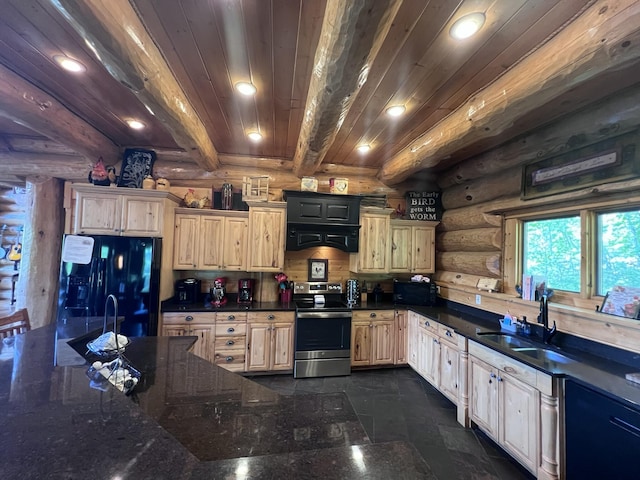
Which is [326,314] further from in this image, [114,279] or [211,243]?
[114,279]

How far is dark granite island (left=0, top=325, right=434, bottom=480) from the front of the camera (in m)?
Answer: 0.75

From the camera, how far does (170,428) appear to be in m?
1.11

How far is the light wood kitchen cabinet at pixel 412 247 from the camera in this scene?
4.11 meters

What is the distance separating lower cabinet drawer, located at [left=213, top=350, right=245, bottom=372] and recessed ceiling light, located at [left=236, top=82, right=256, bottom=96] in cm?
285

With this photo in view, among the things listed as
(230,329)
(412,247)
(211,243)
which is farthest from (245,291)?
(412,247)

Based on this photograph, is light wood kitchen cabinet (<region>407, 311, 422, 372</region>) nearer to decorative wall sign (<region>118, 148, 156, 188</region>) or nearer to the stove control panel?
the stove control panel

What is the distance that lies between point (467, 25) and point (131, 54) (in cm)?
192

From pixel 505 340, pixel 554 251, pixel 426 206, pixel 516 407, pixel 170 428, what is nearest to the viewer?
pixel 170 428

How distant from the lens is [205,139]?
3029 millimetres

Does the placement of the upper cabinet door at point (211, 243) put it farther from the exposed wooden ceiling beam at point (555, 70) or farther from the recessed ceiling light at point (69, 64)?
the exposed wooden ceiling beam at point (555, 70)

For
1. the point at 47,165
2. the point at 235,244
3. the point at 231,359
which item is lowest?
the point at 231,359

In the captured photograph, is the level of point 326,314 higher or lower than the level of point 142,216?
lower

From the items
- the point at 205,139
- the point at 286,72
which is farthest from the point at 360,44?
the point at 205,139

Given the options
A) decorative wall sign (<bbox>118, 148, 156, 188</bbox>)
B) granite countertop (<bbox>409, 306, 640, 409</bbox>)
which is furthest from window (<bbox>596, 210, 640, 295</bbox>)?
decorative wall sign (<bbox>118, 148, 156, 188</bbox>)
